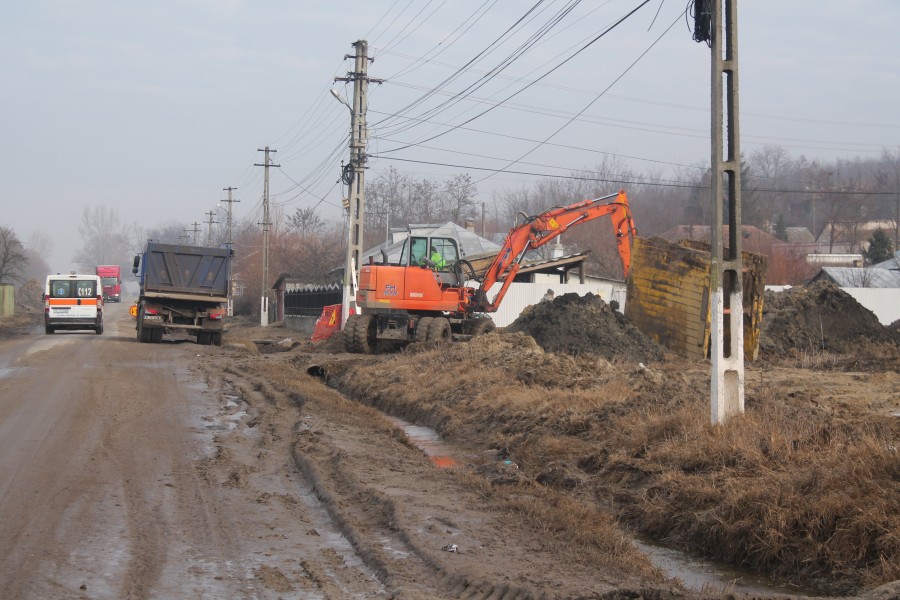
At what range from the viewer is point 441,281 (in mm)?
25125

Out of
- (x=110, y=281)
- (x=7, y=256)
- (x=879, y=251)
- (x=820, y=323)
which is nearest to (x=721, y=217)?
(x=820, y=323)

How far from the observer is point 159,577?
595 centimetres

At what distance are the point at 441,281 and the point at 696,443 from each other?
16.0 metres

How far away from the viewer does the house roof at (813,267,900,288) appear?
46.4 meters

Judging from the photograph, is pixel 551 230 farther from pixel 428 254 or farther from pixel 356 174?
pixel 356 174

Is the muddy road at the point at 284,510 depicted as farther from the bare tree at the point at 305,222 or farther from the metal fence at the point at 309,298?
the bare tree at the point at 305,222

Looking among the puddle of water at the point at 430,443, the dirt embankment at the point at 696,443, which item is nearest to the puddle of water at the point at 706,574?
the dirt embankment at the point at 696,443

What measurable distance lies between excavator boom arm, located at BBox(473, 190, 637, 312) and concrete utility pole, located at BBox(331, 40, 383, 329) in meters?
7.12

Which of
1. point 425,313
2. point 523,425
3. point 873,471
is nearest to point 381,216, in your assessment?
point 425,313

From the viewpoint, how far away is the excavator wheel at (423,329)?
2392 centimetres

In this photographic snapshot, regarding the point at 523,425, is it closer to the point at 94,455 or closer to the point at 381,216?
the point at 94,455

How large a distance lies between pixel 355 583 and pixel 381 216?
86.3 meters

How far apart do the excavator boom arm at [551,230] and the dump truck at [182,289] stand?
10042 mm

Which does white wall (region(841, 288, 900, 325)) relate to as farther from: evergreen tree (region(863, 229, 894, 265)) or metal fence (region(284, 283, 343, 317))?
metal fence (region(284, 283, 343, 317))
